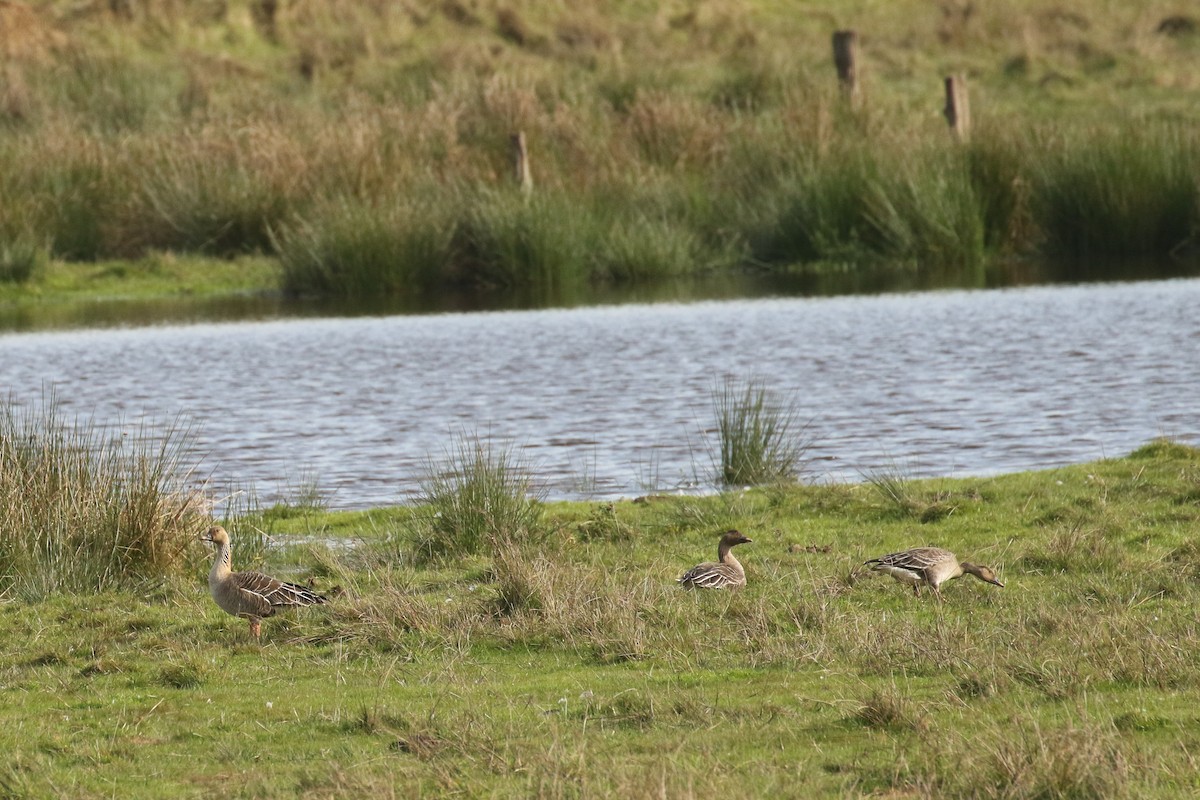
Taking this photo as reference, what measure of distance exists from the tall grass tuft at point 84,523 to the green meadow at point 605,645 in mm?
19

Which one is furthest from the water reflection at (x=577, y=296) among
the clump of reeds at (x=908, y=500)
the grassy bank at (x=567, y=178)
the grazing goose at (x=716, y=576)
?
the grazing goose at (x=716, y=576)

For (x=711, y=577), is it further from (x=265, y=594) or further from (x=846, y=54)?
(x=846, y=54)

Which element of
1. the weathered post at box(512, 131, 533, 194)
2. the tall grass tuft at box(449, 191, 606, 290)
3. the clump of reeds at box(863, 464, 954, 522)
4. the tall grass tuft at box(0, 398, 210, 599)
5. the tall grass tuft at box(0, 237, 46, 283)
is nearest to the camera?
the tall grass tuft at box(0, 398, 210, 599)

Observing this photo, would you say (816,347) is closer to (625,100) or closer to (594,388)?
(594,388)

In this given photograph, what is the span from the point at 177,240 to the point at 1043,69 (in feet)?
74.5

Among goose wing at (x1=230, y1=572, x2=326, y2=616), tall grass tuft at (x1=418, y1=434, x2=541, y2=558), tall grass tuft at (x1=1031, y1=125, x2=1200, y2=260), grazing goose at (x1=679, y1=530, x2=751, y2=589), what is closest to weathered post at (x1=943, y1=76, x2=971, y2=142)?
tall grass tuft at (x1=1031, y1=125, x2=1200, y2=260)

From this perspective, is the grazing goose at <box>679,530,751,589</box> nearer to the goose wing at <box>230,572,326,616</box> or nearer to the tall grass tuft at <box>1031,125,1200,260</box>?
the goose wing at <box>230,572,326,616</box>

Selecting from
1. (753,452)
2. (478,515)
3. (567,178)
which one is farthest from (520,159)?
(478,515)

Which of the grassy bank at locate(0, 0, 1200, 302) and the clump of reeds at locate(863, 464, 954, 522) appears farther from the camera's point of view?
the grassy bank at locate(0, 0, 1200, 302)

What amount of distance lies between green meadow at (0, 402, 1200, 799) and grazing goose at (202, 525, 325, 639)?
0.11 m

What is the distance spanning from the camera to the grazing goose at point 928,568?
28.1 ft

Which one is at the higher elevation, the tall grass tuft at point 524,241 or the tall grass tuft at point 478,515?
the tall grass tuft at point 524,241

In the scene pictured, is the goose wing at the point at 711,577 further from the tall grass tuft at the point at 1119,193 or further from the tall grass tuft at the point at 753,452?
the tall grass tuft at the point at 1119,193

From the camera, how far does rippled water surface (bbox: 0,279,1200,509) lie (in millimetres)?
13992
